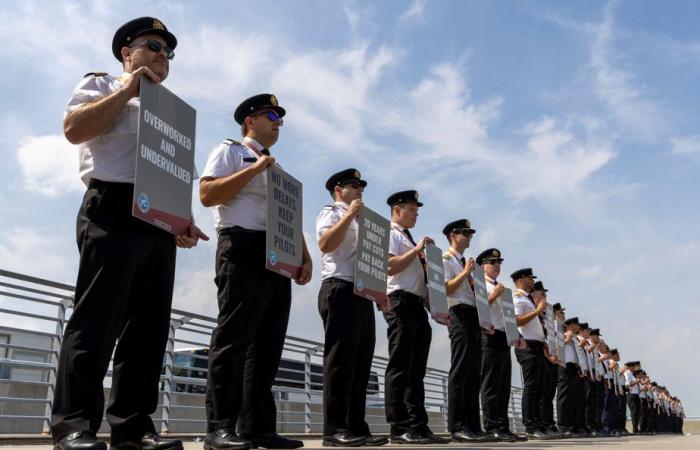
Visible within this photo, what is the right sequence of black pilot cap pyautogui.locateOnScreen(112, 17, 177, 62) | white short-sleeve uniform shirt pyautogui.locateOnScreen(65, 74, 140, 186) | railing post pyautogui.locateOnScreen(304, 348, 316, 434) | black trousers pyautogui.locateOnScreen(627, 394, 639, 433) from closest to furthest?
white short-sleeve uniform shirt pyautogui.locateOnScreen(65, 74, 140, 186) → black pilot cap pyautogui.locateOnScreen(112, 17, 177, 62) → railing post pyautogui.locateOnScreen(304, 348, 316, 434) → black trousers pyautogui.locateOnScreen(627, 394, 639, 433)

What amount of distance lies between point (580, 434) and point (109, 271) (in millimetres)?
9822

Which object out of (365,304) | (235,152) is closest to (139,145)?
(235,152)

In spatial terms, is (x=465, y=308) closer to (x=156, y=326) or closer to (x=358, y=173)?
(x=358, y=173)

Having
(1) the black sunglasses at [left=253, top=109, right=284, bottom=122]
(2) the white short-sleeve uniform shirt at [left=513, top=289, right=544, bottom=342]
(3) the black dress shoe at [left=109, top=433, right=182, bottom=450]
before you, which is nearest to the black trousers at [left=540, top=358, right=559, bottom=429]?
(2) the white short-sleeve uniform shirt at [left=513, top=289, right=544, bottom=342]

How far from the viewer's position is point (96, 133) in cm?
318

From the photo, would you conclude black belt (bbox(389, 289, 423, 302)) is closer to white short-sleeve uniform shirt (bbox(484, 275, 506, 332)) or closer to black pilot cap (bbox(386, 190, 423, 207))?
black pilot cap (bbox(386, 190, 423, 207))

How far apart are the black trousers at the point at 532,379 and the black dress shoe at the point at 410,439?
144 inches

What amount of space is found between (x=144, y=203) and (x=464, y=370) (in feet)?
14.6

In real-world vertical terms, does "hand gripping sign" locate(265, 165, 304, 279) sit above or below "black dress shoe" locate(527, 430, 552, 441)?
above

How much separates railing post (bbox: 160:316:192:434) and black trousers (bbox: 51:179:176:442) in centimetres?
471

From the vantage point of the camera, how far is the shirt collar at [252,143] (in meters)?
4.44

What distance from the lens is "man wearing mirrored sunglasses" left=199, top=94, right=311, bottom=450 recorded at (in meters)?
3.90

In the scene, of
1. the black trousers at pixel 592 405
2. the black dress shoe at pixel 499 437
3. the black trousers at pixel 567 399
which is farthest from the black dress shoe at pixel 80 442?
the black trousers at pixel 592 405

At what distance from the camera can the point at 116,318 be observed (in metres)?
3.16
